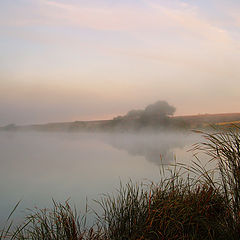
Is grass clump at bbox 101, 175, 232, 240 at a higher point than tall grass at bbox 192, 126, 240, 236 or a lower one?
lower

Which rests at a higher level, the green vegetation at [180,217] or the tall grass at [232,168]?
the tall grass at [232,168]

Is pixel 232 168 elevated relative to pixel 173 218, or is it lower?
elevated

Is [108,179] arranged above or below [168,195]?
below

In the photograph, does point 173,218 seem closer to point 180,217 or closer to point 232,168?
point 180,217

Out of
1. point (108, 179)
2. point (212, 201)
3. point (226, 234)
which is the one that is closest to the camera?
point (226, 234)

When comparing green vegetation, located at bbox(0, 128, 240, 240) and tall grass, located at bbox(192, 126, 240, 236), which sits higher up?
tall grass, located at bbox(192, 126, 240, 236)

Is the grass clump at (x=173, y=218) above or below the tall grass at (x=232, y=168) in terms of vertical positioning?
below

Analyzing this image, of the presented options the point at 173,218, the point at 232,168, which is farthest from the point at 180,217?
the point at 232,168

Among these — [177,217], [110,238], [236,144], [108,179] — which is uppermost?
[236,144]

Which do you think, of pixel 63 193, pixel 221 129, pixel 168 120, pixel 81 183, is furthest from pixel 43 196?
pixel 168 120

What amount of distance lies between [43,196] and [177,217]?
690cm

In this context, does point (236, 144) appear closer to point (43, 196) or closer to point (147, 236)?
point (147, 236)

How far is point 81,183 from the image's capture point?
9.88 meters

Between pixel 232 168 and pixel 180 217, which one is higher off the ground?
pixel 232 168
